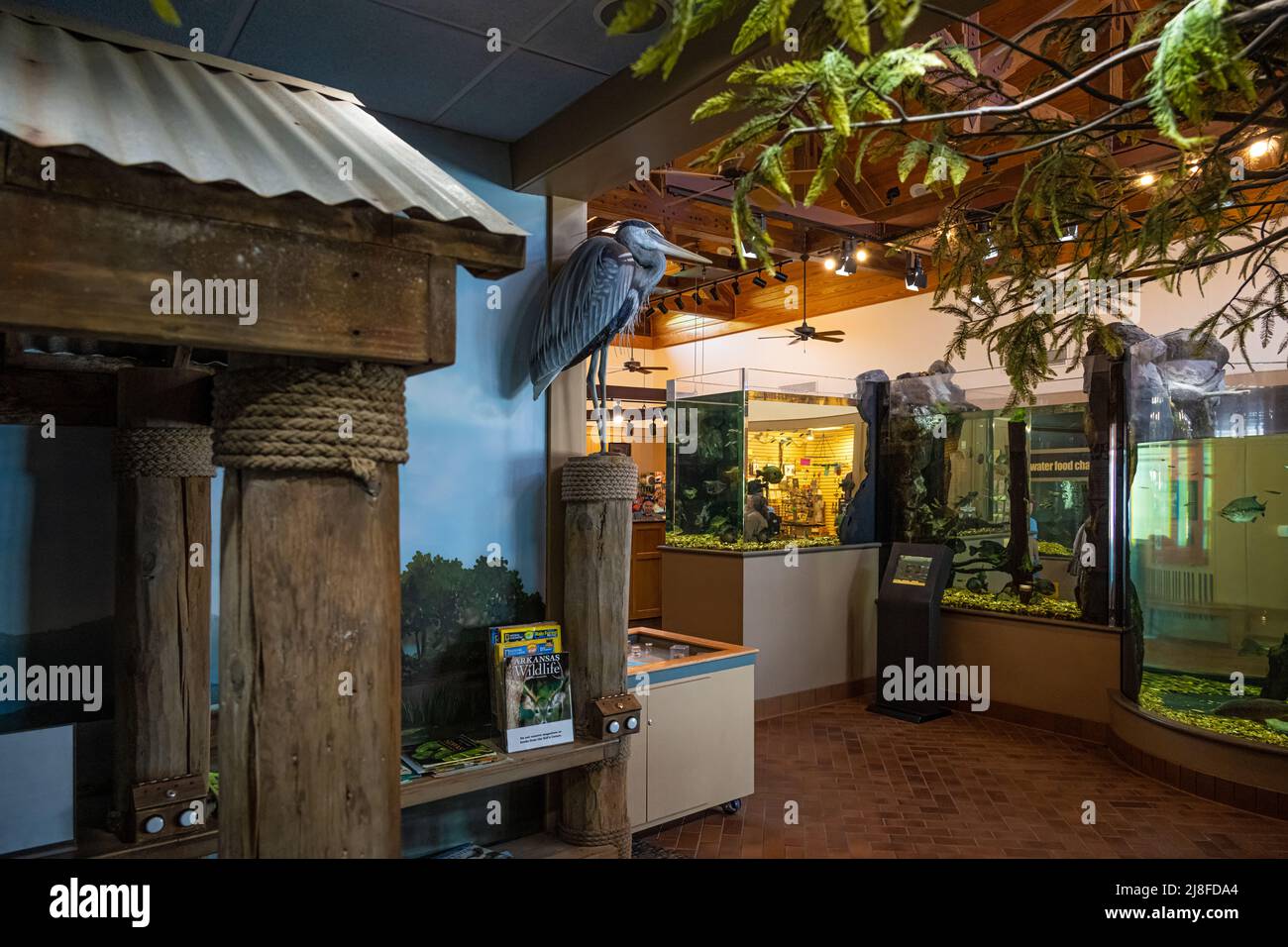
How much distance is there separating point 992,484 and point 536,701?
4.69 m

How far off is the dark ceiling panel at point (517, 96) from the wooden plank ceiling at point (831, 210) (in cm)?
136

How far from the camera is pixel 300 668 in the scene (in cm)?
136

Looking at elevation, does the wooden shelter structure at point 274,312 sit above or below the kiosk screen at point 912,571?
above

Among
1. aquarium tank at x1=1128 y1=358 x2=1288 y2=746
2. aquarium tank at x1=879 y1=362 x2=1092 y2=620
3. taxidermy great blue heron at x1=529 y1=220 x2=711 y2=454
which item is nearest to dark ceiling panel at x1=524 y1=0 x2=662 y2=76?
taxidermy great blue heron at x1=529 y1=220 x2=711 y2=454

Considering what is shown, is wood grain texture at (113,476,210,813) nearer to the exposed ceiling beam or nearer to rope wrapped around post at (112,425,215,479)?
rope wrapped around post at (112,425,215,479)

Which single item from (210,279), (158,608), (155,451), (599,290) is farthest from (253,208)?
(599,290)

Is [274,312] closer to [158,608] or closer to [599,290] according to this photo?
[158,608]

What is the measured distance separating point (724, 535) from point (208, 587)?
183 inches

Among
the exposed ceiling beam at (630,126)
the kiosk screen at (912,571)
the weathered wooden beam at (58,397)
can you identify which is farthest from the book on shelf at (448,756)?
the kiosk screen at (912,571)

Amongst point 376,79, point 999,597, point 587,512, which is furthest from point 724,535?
point 376,79

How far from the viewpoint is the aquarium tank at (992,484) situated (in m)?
5.94

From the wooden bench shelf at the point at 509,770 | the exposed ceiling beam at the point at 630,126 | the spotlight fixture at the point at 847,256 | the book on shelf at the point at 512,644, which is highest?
the spotlight fixture at the point at 847,256

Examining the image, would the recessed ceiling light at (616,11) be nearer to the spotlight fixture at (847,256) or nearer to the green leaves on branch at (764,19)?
the green leaves on branch at (764,19)
